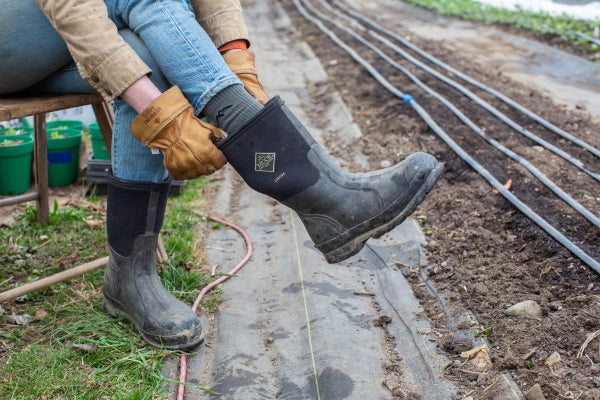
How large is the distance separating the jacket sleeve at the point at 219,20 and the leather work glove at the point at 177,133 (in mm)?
379

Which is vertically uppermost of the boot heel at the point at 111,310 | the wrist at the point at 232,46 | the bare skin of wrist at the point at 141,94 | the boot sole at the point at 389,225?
the wrist at the point at 232,46

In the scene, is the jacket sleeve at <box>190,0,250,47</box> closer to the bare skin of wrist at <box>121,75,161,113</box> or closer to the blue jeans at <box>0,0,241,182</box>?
the blue jeans at <box>0,0,241,182</box>

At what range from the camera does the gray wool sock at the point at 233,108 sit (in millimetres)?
1672

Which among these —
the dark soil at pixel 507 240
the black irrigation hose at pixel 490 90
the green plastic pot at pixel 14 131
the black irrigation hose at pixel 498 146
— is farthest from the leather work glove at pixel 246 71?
the black irrigation hose at pixel 490 90

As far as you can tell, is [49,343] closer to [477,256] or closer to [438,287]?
[438,287]

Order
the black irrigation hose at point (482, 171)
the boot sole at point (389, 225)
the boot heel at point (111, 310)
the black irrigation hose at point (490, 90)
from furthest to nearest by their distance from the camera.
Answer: the black irrigation hose at point (490, 90), the black irrigation hose at point (482, 171), the boot heel at point (111, 310), the boot sole at point (389, 225)

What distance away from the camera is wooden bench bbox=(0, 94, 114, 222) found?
1.79 meters

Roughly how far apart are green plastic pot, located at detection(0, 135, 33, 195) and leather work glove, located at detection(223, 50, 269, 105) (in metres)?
1.81

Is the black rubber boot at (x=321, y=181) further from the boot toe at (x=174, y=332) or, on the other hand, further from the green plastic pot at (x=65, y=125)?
the green plastic pot at (x=65, y=125)

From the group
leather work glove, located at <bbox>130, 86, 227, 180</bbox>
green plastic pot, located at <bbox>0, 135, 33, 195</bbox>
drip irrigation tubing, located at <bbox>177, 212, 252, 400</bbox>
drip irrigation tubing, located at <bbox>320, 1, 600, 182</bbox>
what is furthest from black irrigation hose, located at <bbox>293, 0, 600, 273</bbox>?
green plastic pot, located at <bbox>0, 135, 33, 195</bbox>

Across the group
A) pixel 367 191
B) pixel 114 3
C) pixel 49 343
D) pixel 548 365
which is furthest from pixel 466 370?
pixel 114 3

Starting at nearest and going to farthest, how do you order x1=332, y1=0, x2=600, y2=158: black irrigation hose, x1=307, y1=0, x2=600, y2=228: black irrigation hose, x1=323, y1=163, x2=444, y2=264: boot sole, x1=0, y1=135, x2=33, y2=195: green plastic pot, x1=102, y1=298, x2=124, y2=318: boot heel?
x1=323, y1=163, x2=444, y2=264: boot sole < x1=102, y1=298, x2=124, y2=318: boot heel < x1=307, y1=0, x2=600, y2=228: black irrigation hose < x1=0, y1=135, x2=33, y2=195: green plastic pot < x1=332, y1=0, x2=600, y2=158: black irrigation hose

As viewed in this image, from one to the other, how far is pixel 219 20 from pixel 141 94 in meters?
0.44

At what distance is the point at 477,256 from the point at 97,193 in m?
1.97
